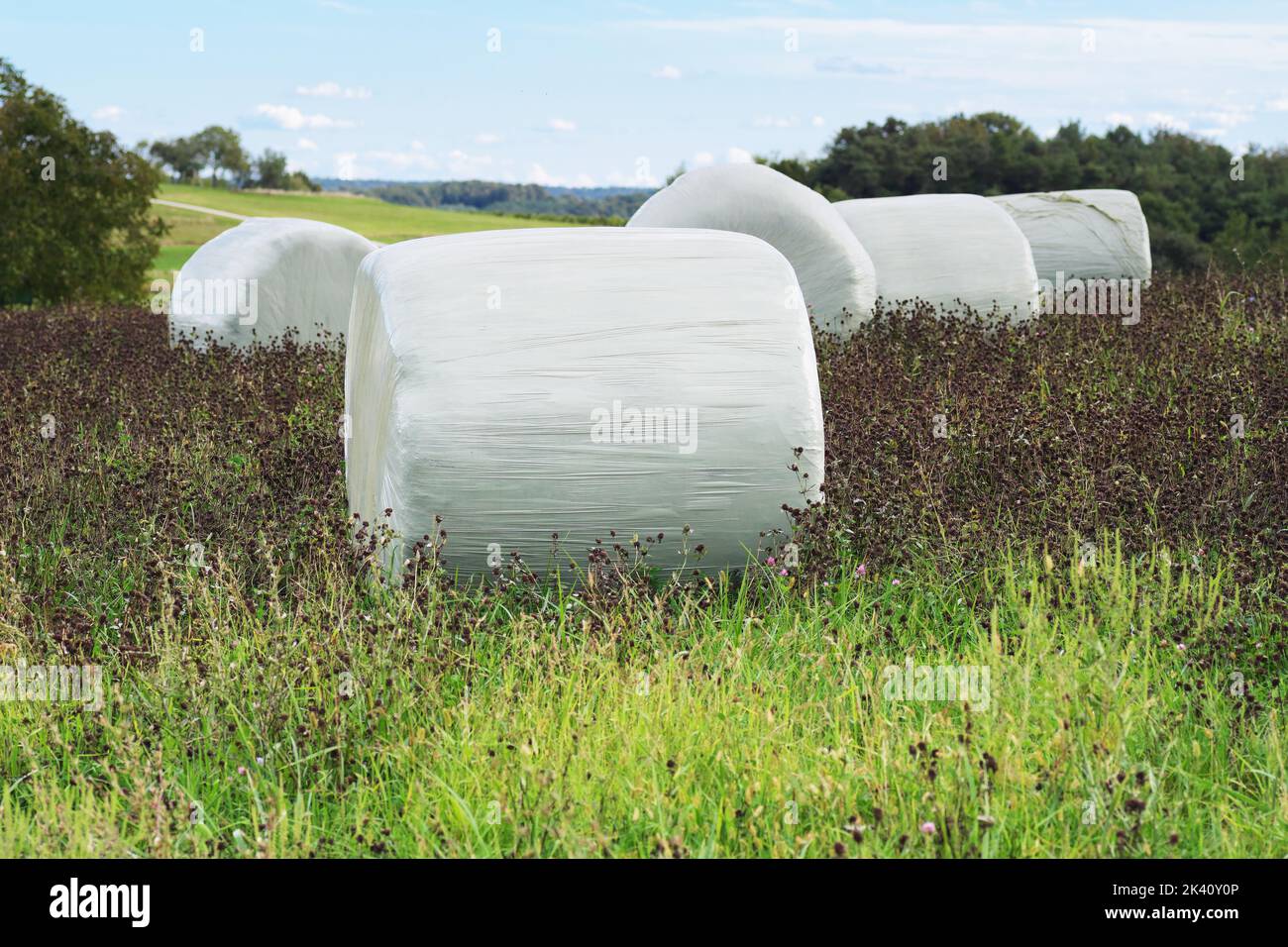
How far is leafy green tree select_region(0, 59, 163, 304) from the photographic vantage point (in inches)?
709

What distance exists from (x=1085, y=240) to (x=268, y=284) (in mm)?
9093

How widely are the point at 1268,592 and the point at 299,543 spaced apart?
330cm

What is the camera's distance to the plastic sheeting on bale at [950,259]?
1009 cm

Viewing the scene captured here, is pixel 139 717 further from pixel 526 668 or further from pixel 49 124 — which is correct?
pixel 49 124

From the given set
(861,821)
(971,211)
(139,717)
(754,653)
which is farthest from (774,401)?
(971,211)

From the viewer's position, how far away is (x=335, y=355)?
861 centimetres

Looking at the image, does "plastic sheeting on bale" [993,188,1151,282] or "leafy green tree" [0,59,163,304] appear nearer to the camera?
"plastic sheeting on bale" [993,188,1151,282]

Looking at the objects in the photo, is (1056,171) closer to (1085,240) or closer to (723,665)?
(1085,240)

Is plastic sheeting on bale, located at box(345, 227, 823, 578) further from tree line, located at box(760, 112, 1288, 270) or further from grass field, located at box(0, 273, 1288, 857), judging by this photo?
tree line, located at box(760, 112, 1288, 270)

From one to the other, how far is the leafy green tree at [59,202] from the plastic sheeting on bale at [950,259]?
12618mm

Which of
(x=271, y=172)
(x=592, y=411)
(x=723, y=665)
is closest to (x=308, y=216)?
(x=271, y=172)

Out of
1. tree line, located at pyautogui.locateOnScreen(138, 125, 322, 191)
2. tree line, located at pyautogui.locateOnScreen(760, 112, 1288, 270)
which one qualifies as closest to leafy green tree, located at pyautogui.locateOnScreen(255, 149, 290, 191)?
tree line, located at pyautogui.locateOnScreen(138, 125, 322, 191)

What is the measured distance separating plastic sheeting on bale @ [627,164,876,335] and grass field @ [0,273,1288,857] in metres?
3.46

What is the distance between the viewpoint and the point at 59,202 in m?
18.4
